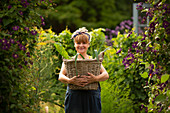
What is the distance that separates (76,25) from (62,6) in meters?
1.69

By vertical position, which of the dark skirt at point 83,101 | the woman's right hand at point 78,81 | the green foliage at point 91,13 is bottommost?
the dark skirt at point 83,101

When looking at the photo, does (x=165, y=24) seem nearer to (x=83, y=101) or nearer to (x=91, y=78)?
(x=91, y=78)

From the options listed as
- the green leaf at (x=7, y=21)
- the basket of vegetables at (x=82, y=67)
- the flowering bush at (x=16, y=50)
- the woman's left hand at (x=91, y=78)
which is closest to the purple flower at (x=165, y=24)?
the basket of vegetables at (x=82, y=67)

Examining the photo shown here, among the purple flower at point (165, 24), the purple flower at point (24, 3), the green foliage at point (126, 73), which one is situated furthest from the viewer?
the green foliage at point (126, 73)

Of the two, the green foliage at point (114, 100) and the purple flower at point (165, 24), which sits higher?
the purple flower at point (165, 24)

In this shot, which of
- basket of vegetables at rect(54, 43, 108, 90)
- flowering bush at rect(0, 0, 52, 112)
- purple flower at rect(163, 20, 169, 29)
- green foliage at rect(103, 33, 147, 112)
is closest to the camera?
basket of vegetables at rect(54, 43, 108, 90)

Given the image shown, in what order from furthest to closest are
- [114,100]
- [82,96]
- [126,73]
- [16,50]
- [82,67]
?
[126,73]
[114,100]
[16,50]
[82,96]
[82,67]

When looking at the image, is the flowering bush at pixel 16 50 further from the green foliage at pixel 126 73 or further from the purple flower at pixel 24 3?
the green foliage at pixel 126 73

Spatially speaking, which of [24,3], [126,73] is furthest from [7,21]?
[126,73]

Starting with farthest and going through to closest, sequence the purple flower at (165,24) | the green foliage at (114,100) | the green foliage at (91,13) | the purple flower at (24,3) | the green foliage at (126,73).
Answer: the green foliage at (91,13) < the green foliage at (126,73) < the green foliage at (114,100) < the purple flower at (24,3) < the purple flower at (165,24)

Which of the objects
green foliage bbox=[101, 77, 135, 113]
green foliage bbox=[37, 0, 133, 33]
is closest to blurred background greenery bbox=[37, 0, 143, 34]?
green foliage bbox=[37, 0, 133, 33]

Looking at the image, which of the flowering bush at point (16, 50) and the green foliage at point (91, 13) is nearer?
the flowering bush at point (16, 50)

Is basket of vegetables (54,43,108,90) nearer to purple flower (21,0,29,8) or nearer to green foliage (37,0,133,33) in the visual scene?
purple flower (21,0,29,8)

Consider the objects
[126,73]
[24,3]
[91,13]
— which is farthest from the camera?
[91,13]
